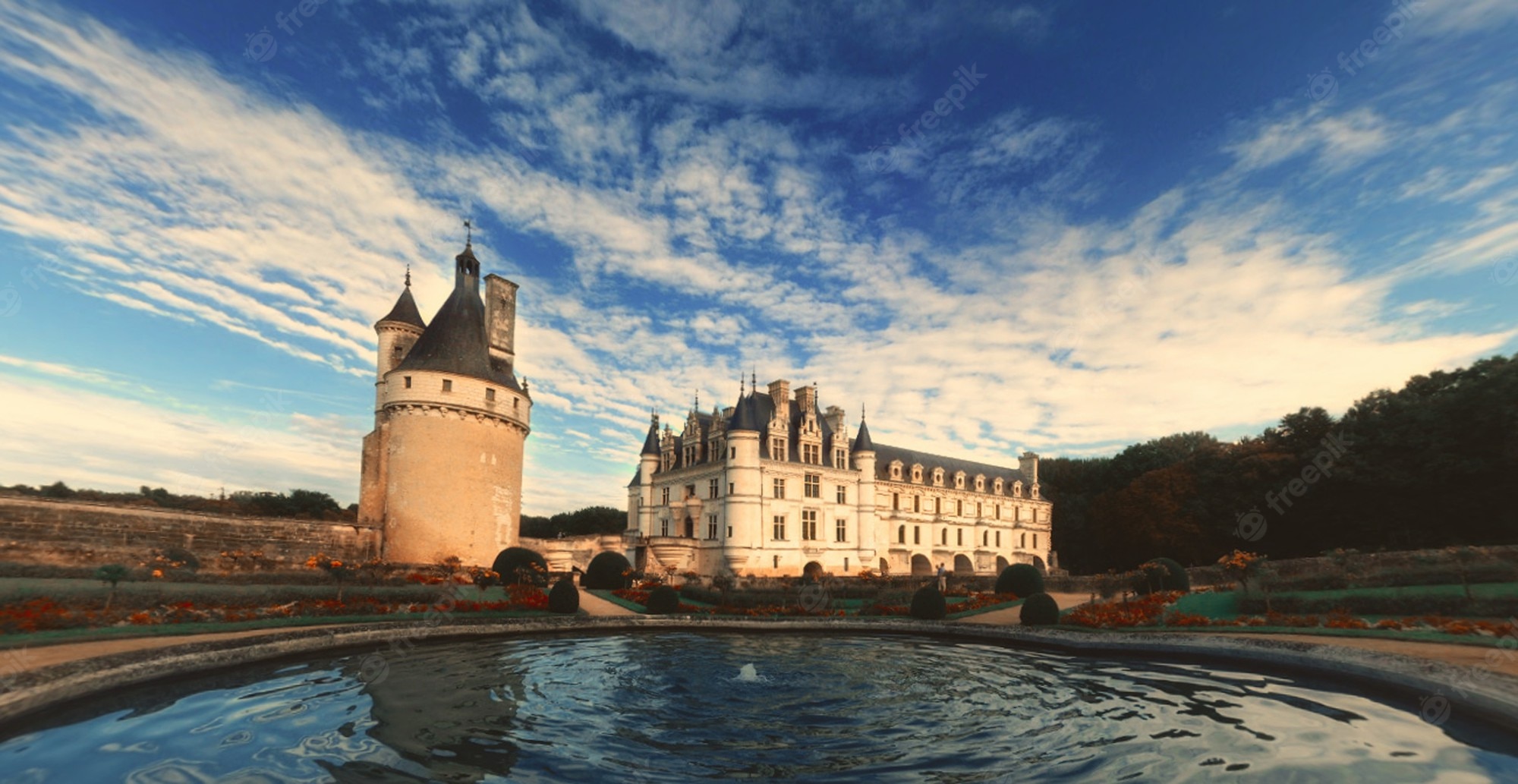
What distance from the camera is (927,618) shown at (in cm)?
2005

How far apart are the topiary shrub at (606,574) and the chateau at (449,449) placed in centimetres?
Answer: 469

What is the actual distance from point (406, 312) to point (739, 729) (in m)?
31.6

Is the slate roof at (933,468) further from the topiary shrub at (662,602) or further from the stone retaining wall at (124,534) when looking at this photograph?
the stone retaining wall at (124,534)

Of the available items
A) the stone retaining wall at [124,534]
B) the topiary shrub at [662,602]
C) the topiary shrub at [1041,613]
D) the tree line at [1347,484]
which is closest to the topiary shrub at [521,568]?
the topiary shrub at [662,602]

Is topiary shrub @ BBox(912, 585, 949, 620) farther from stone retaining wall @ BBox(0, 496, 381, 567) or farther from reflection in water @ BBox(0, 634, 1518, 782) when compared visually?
stone retaining wall @ BBox(0, 496, 381, 567)

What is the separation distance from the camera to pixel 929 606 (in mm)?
20031

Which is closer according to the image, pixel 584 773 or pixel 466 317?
pixel 584 773

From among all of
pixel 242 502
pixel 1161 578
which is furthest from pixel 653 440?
pixel 1161 578

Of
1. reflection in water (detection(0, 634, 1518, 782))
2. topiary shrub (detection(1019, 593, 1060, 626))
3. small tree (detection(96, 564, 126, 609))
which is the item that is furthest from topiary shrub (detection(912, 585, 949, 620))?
small tree (detection(96, 564, 126, 609))

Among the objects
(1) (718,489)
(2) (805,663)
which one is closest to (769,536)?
(1) (718,489)

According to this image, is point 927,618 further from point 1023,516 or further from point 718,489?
point 1023,516

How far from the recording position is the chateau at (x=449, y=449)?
27.4m

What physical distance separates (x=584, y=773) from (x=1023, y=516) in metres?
58.0

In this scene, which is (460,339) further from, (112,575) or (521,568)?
(112,575)
